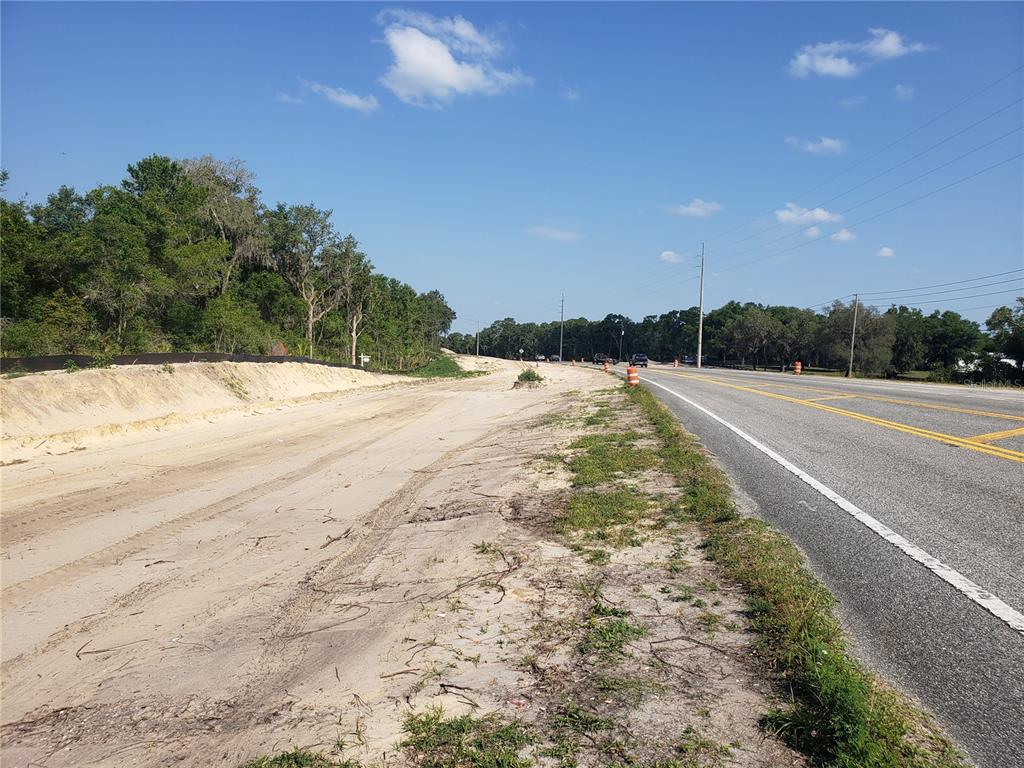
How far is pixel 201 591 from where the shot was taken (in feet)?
17.9

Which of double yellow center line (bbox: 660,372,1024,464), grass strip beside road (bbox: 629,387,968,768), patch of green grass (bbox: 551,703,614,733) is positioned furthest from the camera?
double yellow center line (bbox: 660,372,1024,464)

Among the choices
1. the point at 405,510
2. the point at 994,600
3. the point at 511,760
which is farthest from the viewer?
the point at 405,510

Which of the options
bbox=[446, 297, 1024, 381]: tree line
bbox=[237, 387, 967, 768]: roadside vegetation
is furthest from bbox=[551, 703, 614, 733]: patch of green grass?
bbox=[446, 297, 1024, 381]: tree line

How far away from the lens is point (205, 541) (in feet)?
22.7

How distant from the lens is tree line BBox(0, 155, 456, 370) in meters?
25.1

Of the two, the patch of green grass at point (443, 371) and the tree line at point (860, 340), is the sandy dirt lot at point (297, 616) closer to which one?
the patch of green grass at point (443, 371)

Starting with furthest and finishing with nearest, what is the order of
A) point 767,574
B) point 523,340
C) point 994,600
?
point 523,340, point 767,574, point 994,600

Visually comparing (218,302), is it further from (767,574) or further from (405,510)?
(767,574)

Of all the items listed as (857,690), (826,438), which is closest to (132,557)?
(857,690)

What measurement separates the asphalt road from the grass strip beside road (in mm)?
157

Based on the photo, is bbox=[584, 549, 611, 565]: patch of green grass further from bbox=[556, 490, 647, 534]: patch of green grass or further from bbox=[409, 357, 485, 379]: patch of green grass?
bbox=[409, 357, 485, 379]: patch of green grass

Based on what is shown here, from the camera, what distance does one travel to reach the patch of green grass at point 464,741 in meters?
2.71

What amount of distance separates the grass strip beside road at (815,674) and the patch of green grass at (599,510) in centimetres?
100

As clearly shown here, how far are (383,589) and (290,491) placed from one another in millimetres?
4873
